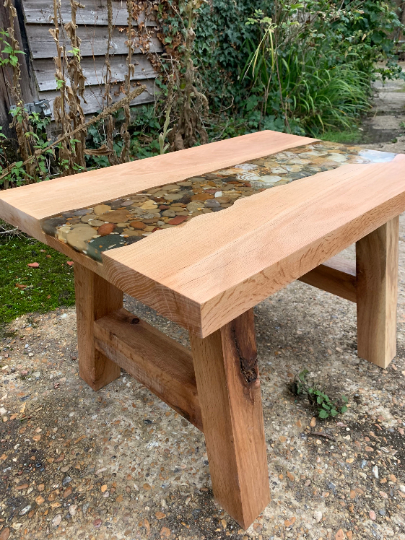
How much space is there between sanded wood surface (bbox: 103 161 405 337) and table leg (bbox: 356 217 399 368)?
0.29 m

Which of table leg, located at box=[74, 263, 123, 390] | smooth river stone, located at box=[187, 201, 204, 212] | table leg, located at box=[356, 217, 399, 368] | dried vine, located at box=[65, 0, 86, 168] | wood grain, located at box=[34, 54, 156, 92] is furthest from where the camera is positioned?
wood grain, located at box=[34, 54, 156, 92]

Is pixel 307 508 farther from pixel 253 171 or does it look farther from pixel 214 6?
pixel 214 6

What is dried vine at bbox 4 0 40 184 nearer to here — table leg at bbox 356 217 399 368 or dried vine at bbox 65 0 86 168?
dried vine at bbox 65 0 86 168

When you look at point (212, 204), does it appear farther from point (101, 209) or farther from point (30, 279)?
point (30, 279)

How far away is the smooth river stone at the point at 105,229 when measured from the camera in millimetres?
1003

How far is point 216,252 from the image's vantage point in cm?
90

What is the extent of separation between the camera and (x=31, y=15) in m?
2.95

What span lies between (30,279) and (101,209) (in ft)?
4.61

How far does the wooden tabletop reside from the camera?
821mm

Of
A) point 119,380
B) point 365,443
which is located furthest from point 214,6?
point 365,443

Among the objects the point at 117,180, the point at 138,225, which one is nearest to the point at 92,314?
the point at 117,180

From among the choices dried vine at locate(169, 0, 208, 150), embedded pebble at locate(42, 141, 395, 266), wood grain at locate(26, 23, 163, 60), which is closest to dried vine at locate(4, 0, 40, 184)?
wood grain at locate(26, 23, 163, 60)

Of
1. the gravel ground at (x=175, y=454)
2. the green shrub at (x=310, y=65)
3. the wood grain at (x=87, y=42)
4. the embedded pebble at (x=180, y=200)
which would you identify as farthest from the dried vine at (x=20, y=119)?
the green shrub at (x=310, y=65)

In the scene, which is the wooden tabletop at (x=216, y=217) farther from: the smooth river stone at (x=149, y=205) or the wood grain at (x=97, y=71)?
the wood grain at (x=97, y=71)
